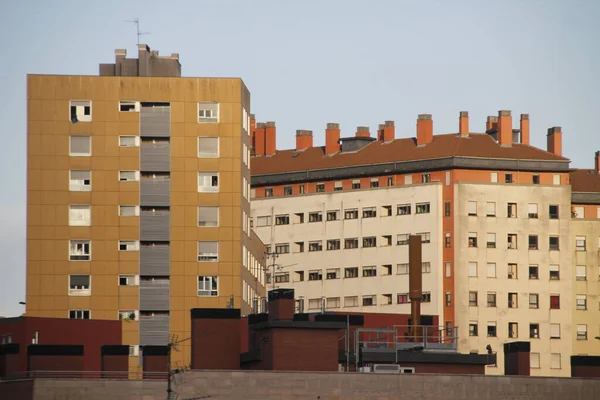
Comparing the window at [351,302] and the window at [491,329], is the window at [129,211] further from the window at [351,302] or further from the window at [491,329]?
the window at [491,329]

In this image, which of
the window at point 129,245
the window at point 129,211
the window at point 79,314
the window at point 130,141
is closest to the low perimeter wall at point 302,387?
the window at point 79,314

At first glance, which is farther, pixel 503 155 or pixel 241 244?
pixel 503 155

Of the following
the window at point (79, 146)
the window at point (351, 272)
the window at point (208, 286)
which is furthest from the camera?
the window at point (351, 272)

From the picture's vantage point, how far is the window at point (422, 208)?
194000mm

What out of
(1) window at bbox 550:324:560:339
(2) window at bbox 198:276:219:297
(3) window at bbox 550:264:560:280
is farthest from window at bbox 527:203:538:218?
(2) window at bbox 198:276:219:297

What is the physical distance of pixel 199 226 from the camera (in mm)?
138750

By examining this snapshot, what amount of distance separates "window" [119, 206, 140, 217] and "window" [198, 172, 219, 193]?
18.0 ft

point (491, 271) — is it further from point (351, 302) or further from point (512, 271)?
point (351, 302)

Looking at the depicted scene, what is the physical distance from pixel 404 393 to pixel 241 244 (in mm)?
37174

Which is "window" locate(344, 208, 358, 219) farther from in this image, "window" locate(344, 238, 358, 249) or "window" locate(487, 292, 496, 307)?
"window" locate(487, 292, 496, 307)

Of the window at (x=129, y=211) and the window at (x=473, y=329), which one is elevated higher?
the window at (x=129, y=211)

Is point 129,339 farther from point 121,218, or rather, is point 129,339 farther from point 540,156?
point 540,156

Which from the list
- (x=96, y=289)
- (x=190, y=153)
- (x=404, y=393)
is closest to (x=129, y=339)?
(x=96, y=289)

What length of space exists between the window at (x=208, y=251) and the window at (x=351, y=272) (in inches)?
2435
